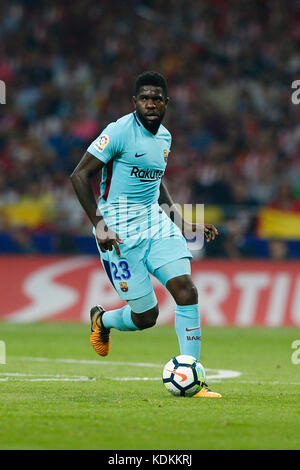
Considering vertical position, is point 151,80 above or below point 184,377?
above

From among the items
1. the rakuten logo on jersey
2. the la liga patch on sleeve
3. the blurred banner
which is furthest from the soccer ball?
the blurred banner

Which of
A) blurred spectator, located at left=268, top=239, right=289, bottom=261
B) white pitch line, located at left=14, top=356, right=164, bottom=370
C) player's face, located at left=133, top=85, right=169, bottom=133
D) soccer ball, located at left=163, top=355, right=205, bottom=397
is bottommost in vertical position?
blurred spectator, located at left=268, top=239, right=289, bottom=261

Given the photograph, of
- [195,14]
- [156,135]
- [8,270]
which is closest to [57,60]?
[195,14]

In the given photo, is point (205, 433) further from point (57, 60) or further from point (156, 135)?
point (57, 60)

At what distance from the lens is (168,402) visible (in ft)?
24.0

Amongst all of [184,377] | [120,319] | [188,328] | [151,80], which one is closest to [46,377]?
[120,319]

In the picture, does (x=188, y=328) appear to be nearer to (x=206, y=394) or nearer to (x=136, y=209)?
(x=206, y=394)

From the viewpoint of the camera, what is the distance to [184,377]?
25.2 ft

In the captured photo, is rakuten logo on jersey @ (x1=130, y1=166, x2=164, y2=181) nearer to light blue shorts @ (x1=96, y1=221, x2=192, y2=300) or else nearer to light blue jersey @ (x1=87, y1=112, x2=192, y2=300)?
light blue jersey @ (x1=87, y1=112, x2=192, y2=300)

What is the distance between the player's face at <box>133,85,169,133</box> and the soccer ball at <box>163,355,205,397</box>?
6.79 ft

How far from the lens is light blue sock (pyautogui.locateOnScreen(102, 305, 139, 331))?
888 cm

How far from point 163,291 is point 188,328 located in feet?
33.6

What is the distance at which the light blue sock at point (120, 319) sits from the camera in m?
8.88

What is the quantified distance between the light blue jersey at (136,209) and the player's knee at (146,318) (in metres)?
0.23
